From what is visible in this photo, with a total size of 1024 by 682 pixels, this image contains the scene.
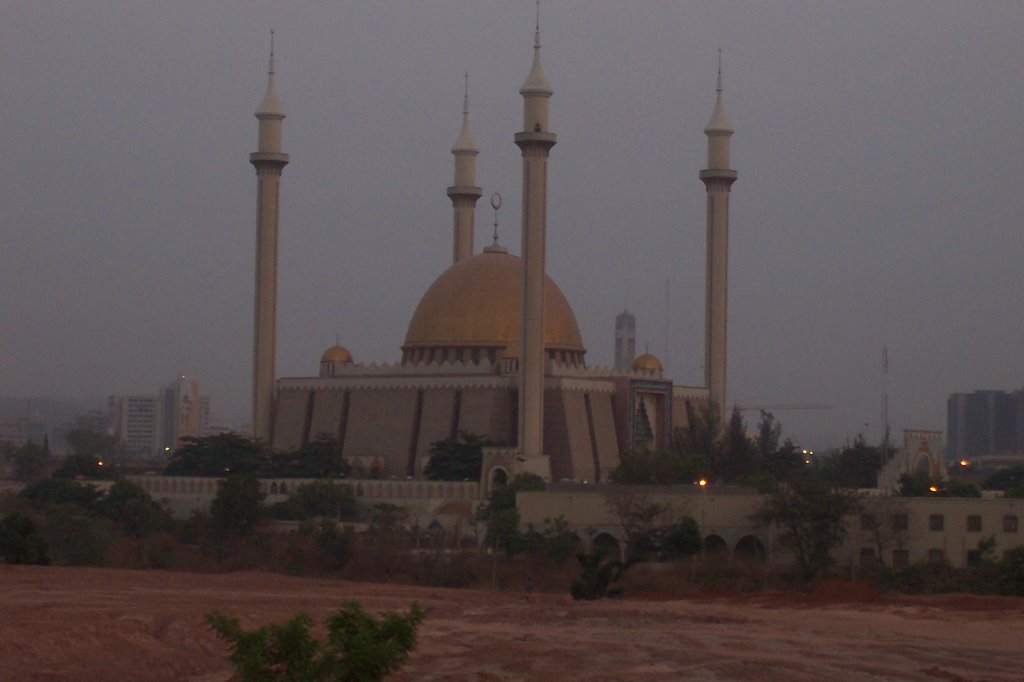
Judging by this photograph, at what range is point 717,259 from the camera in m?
64.5

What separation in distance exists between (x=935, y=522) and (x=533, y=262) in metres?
17.2

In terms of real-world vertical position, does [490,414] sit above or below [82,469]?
above

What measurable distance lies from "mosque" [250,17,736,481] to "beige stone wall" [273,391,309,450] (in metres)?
0.03

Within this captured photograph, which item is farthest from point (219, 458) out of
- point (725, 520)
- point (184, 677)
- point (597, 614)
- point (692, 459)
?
point (184, 677)

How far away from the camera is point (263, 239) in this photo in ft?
212

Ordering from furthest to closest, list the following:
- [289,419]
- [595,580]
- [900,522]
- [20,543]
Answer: [289,419]
[900,522]
[20,543]
[595,580]

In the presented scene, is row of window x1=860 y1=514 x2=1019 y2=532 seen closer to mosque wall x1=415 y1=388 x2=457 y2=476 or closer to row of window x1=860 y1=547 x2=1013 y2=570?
row of window x1=860 y1=547 x2=1013 y2=570

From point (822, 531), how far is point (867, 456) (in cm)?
1959

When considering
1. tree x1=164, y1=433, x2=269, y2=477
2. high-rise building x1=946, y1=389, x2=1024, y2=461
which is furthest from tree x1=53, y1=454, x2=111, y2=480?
high-rise building x1=946, y1=389, x2=1024, y2=461

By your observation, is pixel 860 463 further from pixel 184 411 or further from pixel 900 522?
pixel 184 411

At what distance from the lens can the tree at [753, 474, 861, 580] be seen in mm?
44250

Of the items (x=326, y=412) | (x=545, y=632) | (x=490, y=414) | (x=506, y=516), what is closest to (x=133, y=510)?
(x=506, y=516)

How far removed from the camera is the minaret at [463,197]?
7088cm

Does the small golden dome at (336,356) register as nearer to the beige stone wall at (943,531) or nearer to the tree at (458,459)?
the tree at (458,459)
